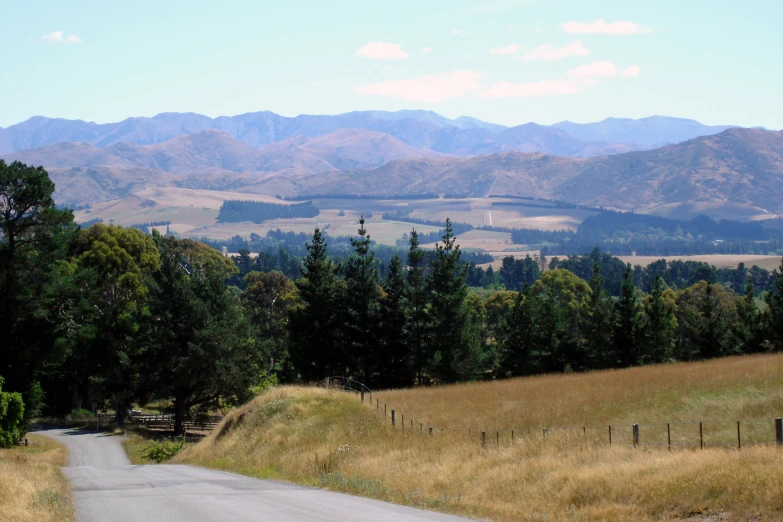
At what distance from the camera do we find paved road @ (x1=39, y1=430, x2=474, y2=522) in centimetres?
1839

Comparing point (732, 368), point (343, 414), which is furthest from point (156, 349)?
point (732, 368)

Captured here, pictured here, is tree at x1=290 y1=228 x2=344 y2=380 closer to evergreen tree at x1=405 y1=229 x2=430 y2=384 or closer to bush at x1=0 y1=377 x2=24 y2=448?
evergreen tree at x1=405 y1=229 x2=430 y2=384

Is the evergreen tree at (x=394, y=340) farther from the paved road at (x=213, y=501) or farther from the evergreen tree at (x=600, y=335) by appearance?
the paved road at (x=213, y=501)

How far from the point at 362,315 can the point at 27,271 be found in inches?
1006

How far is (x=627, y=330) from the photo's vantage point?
6944 cm

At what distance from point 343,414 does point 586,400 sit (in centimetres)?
1082

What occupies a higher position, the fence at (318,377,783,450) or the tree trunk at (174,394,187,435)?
the fence at (318,377,783,450)

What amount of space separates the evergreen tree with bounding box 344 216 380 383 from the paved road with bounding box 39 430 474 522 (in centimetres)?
3858

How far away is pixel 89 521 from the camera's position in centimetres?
1797

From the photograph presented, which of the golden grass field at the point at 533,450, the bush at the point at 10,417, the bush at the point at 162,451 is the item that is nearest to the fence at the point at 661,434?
the golden grass field at the point at 533,450

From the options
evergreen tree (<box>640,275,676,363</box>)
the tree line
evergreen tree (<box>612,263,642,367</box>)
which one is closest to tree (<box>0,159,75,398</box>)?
the tree line

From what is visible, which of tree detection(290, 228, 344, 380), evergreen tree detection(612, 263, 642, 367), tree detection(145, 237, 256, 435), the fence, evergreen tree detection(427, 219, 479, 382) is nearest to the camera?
the fence

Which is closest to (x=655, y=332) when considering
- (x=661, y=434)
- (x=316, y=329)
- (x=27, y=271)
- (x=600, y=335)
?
(x=600, y=335)

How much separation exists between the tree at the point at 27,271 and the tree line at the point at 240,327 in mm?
95
